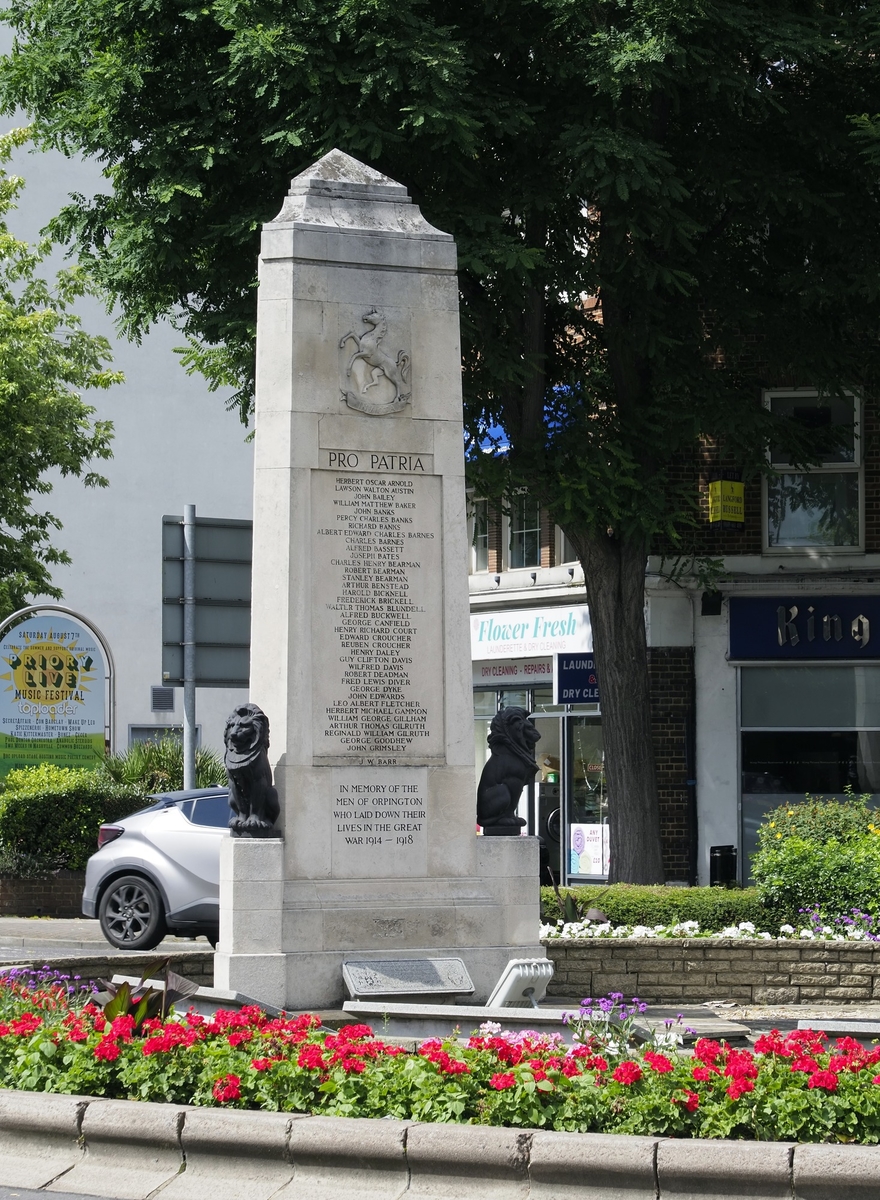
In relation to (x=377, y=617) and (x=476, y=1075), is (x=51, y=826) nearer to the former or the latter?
(x=377, y=617)

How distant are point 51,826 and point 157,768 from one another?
4.06 m

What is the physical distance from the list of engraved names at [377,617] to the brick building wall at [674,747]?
47.0 feet

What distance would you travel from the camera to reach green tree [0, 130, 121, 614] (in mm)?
31422

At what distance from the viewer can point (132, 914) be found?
17.7 m

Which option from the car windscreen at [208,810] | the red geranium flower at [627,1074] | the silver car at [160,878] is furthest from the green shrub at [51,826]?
the red geranium flower at [627,1074]

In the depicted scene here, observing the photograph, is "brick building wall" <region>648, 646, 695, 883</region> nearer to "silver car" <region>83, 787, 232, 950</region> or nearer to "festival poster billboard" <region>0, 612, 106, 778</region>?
"festival poster billboard" <region>0, 612, 106, 778</region>

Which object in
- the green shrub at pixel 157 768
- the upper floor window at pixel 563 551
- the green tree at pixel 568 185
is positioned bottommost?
the green shrub at pixel 157 768

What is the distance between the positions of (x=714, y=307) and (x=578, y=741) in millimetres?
9953

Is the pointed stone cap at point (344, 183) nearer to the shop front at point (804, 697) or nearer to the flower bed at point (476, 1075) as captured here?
the flower bed at point (476, 1075)

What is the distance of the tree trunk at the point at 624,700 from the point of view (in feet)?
68.4

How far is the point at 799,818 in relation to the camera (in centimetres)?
1738

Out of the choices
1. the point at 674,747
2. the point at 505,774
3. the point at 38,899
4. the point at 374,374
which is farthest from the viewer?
the point at 674,747

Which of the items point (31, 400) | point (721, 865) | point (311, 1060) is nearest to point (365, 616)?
point (311, 1060)

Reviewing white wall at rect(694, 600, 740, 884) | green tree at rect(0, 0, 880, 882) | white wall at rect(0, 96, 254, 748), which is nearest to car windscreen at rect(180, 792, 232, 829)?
green tree at rect(0, 0, 880, 882)
